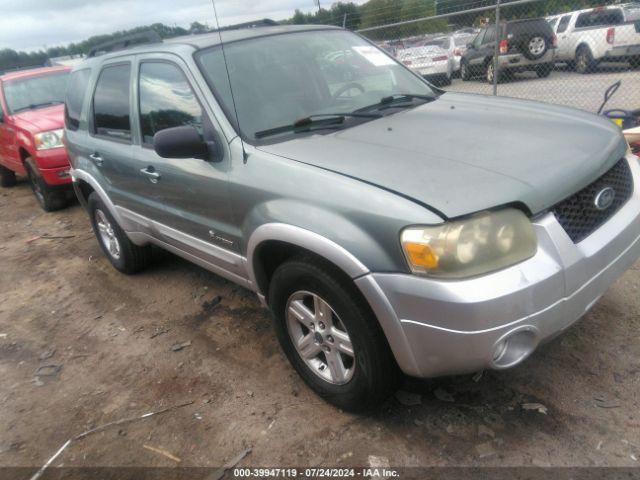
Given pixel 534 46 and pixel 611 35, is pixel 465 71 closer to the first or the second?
pixel 534 46

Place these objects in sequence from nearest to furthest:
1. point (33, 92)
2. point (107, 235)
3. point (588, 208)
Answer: point (588, 208) < point (107, 235) < point (33, 92)

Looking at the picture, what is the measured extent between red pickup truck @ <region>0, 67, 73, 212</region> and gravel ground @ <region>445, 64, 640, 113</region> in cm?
602

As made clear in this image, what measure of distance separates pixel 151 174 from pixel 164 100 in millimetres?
468

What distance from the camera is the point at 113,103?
3840 millimetres

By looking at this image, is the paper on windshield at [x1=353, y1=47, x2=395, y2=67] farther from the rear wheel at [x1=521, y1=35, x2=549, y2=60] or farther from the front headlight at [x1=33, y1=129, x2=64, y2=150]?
the rear wheel at [x1=521, y1=35, x2=549, y2=60]

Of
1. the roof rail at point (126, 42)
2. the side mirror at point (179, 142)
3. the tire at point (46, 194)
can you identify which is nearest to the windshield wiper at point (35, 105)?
the tire at point (46, 194)

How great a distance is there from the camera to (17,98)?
771 cm

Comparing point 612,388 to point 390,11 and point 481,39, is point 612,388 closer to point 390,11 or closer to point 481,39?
point 390,11

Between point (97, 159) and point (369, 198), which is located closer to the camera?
point (369, 198)

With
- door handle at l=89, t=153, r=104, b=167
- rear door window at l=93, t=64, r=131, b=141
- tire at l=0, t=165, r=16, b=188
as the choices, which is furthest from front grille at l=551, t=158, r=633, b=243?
tire at l=0, t=165, r=16, b=188

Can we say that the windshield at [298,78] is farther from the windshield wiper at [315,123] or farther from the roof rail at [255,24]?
the roof rail at [255,24]

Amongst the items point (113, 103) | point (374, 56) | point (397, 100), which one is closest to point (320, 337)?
point (397, 100)

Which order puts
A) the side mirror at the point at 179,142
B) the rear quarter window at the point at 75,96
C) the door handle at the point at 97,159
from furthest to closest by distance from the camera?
the rear quarter window at the point at 75,96
the door handle at the point at 97,159
the side mirror at the point at 179,142

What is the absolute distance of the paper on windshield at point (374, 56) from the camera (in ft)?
11.4
